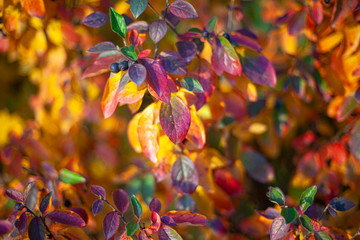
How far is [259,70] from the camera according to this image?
0.93m

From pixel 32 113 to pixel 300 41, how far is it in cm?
170

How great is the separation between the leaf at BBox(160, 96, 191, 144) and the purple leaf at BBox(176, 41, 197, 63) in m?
0.14

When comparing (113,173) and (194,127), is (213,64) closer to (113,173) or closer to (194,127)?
(194,127)

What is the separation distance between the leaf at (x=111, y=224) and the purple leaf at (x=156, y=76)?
1.17 feet

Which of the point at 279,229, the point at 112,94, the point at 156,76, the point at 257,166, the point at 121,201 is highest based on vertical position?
the point at 156,76

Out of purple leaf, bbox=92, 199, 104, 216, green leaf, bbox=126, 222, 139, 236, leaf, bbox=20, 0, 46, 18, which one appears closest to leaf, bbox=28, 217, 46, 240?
purple leaf, bbox=92, 199, 104, 216

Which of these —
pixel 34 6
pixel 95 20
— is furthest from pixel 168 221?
pixel 34 6

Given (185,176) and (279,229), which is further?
(185,176)

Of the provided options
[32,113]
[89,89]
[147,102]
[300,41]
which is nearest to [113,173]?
[89,89]

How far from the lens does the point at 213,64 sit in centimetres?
88

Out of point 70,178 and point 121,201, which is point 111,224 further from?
point 70,178

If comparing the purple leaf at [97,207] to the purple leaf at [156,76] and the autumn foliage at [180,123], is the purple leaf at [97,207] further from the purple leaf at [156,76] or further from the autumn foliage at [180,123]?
the purple leaf at [156,76]

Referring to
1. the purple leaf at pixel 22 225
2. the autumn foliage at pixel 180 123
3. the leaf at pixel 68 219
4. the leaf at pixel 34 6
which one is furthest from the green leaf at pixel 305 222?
the leaf at pixel 34 6

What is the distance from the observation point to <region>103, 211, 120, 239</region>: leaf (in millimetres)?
767
